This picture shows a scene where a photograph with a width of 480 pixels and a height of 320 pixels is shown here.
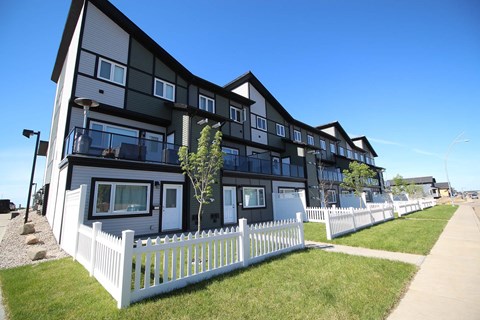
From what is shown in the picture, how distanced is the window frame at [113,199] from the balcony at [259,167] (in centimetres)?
531

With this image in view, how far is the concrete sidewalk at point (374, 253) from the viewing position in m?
6.70

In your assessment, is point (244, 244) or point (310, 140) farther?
point (310, 140)

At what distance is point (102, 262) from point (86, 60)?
464 inches

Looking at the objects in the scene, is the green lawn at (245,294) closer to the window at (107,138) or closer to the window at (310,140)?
the window at (107,138)

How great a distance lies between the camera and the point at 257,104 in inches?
889

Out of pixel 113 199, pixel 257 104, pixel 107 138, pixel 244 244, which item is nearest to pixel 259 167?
pixel 257 104

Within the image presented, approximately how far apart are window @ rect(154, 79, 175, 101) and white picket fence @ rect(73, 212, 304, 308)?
406 inches

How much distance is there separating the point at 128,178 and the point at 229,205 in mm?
7042

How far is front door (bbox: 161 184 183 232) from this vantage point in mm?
12039

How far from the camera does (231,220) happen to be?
15383mm

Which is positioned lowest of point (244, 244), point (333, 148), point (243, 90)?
point (244, 244)

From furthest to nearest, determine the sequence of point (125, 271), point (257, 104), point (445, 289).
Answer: point (257, 104), point (445, 289), point (125, 271)

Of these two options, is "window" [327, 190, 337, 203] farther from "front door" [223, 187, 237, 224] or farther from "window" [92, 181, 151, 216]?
"window" [92, 181, 151, 216]

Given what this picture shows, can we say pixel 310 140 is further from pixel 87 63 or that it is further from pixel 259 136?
pixel 87 63
